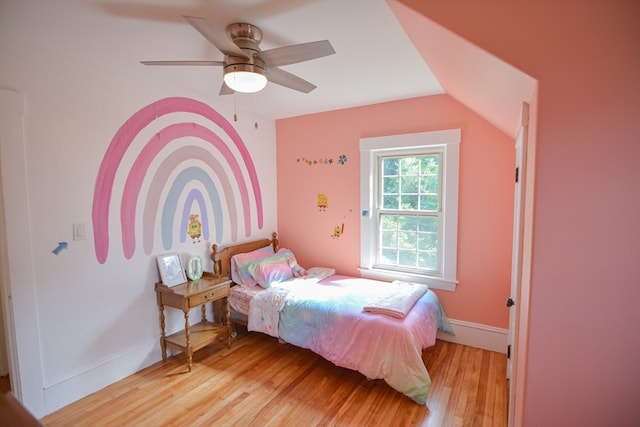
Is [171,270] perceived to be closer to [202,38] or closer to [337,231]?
[337,231]

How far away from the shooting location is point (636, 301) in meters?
0.90

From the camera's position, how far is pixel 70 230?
2.13 meters

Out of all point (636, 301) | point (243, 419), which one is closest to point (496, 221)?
point (636, 301)

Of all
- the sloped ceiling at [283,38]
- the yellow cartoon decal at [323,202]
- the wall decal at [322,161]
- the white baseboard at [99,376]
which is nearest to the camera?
the sloped ceiling at [283,38]

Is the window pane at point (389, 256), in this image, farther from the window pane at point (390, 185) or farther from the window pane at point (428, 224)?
the window pane at point (390, 185)

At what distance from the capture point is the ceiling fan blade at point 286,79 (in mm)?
1801

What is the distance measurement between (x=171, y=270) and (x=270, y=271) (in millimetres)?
935

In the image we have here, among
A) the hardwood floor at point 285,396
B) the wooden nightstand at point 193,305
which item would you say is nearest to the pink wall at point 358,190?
the hardwood floor at point 285,396

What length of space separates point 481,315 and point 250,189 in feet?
9.16

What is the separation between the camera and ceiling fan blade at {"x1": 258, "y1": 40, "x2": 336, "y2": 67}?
1.48 metres

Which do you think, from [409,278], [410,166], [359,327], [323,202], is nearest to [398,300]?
[359,327]

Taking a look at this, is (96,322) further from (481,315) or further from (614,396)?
(481,315)

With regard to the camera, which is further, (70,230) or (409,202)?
(409,202)

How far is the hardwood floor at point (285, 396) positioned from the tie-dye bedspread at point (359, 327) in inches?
6.9
